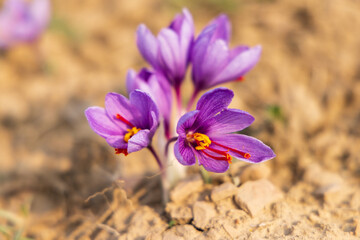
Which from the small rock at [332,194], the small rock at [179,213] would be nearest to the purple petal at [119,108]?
the small rock at [179,213]

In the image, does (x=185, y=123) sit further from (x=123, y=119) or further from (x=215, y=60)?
(x=215, y=60)

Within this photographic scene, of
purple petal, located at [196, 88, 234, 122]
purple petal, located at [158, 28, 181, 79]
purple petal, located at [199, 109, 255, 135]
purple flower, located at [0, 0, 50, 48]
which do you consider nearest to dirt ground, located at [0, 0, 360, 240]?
purple flower, located at [0, 0, 50, 48]

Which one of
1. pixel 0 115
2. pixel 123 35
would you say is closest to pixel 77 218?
pixel 0 115

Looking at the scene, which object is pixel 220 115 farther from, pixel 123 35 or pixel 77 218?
pixel 123 35

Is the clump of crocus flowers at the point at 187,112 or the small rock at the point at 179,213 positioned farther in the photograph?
the small rock at the point at 179,213

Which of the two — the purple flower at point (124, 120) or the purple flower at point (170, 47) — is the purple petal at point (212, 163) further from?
the purple flower at point (170, 47)

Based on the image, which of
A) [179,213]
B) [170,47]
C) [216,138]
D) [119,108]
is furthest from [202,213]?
[170,47]
